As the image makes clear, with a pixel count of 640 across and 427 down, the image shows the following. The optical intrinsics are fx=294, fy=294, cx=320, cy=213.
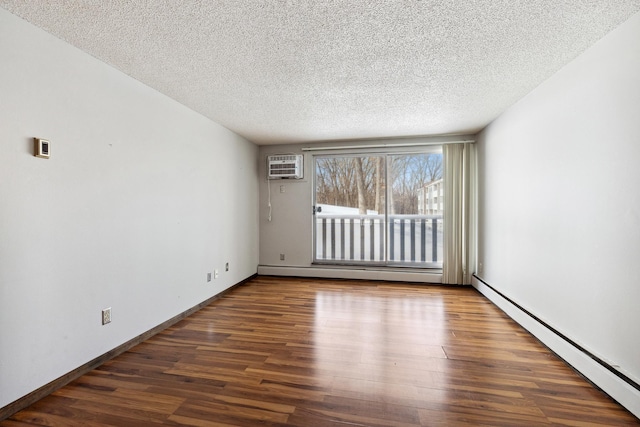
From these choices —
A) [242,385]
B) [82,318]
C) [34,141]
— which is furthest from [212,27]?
[242,385]

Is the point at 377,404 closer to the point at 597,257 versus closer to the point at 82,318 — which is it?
the point at 597,257

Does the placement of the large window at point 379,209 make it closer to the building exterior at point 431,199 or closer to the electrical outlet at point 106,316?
the building exterior at point 431,199

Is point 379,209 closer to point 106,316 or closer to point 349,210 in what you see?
point 349,210

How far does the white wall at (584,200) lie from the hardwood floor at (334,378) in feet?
1.30

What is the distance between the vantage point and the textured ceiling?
1620 mm

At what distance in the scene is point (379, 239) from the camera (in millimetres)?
4926

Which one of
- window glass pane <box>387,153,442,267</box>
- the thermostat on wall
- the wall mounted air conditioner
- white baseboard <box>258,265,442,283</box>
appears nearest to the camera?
the thermostat on wall

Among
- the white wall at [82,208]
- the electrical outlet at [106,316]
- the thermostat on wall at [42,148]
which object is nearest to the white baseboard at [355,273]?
the white wall at [82,208]

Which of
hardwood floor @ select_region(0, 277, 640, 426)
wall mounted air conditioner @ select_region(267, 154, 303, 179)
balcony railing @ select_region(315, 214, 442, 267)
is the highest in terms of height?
wall mounted air conditioner @ select_region(267, 154, 303, 179)

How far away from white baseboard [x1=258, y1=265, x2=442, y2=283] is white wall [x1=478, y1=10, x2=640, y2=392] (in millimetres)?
1443

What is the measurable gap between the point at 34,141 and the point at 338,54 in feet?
6.57

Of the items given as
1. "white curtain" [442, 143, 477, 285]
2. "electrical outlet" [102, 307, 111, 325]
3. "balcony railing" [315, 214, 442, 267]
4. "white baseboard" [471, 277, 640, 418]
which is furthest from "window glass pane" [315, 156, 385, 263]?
"electrical outlet" [102, 307, 111, 325]

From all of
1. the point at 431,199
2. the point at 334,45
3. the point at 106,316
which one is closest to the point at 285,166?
the point at 431,199

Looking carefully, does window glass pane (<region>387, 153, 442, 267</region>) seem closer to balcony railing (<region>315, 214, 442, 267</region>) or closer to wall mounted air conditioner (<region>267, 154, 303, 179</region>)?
balcony railing (<region>315, 214, 442, 267</region>)
